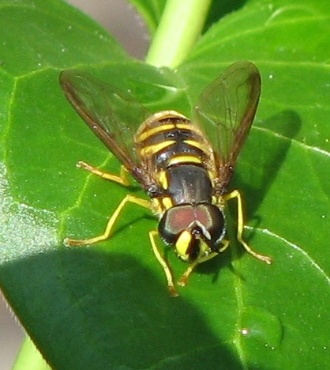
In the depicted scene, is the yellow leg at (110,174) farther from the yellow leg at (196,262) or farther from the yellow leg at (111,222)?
the yellow leg at (196,262)

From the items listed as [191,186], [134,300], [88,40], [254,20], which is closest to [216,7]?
[254,20]

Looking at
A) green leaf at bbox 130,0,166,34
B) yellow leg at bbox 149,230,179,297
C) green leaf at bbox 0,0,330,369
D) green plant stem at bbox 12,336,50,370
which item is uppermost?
green leaf at bbox 0,0,330,369

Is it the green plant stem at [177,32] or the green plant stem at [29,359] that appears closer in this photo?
the green plant stem at [29,359]

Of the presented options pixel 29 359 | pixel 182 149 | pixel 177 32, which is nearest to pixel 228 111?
pixel 182 149

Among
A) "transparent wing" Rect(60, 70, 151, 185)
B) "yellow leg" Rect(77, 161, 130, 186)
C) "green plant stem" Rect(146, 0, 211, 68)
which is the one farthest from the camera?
"green plant stem" Rect(146, 0, 211, 68)

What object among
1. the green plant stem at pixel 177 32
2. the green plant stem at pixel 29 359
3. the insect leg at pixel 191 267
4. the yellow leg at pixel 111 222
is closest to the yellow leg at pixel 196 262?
the insect leg at pixel 191 267

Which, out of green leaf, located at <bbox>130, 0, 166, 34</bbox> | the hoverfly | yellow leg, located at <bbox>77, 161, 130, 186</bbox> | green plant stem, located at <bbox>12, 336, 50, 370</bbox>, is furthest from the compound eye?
green leaf, located at <bbox>130, 0, 166, 34</bbox>

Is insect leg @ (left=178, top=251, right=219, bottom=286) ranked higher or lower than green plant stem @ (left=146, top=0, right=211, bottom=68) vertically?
lower

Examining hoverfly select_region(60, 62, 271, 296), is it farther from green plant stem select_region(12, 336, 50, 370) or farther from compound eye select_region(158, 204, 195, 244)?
green plant stem select_region(12, 336, 50, 370)
